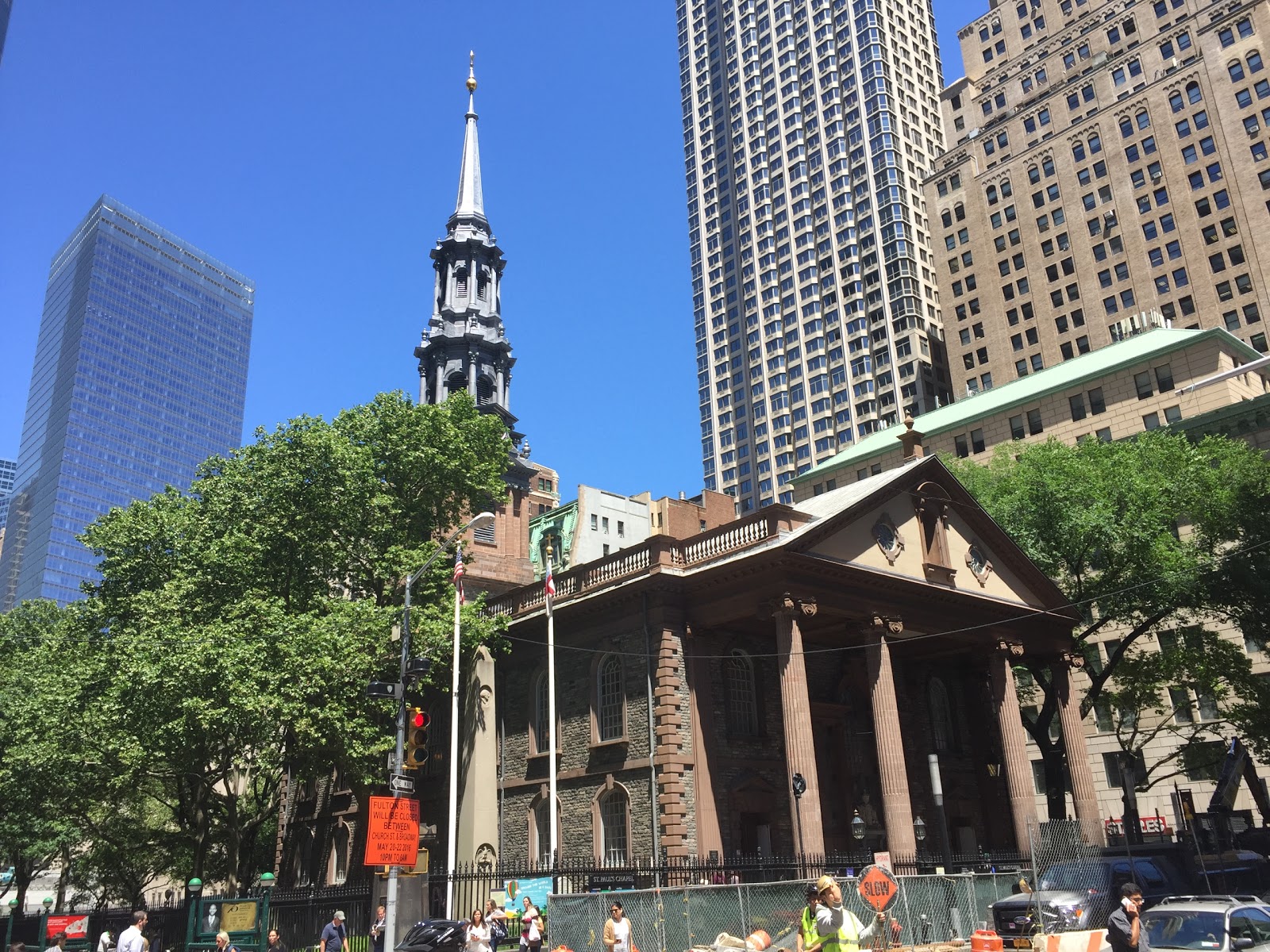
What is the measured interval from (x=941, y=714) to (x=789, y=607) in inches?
575

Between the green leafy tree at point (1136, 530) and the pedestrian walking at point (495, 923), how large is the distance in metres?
23.1

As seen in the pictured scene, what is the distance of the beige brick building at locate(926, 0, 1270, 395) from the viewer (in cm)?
8194

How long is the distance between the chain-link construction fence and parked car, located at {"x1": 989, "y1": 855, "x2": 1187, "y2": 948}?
3.76 feet

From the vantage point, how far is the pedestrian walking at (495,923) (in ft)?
72.7

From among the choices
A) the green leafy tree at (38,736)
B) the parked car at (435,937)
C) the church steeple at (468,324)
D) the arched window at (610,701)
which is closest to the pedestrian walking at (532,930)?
the parked car at (435,937)

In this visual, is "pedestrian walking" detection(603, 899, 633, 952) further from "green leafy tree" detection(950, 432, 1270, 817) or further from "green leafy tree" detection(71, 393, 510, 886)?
"green leafy tree" detection(950, 432, 1270, 817)

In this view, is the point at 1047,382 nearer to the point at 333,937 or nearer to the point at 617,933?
the point at 333,937

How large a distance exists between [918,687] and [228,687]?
24.9m

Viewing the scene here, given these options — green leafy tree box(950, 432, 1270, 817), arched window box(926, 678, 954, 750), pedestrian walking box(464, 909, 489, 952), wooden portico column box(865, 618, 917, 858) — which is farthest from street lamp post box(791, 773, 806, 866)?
green leafy tree box(950, 432, 1270, 817)

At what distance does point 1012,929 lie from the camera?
21.1 meters

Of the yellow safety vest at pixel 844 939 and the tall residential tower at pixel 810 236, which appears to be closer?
the yellow safety vest at pixel 844 939

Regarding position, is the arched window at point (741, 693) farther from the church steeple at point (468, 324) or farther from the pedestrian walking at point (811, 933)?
the church steeple at point (468, 324)

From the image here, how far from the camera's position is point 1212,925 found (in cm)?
1424

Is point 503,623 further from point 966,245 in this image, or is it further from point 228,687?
point 966,245
